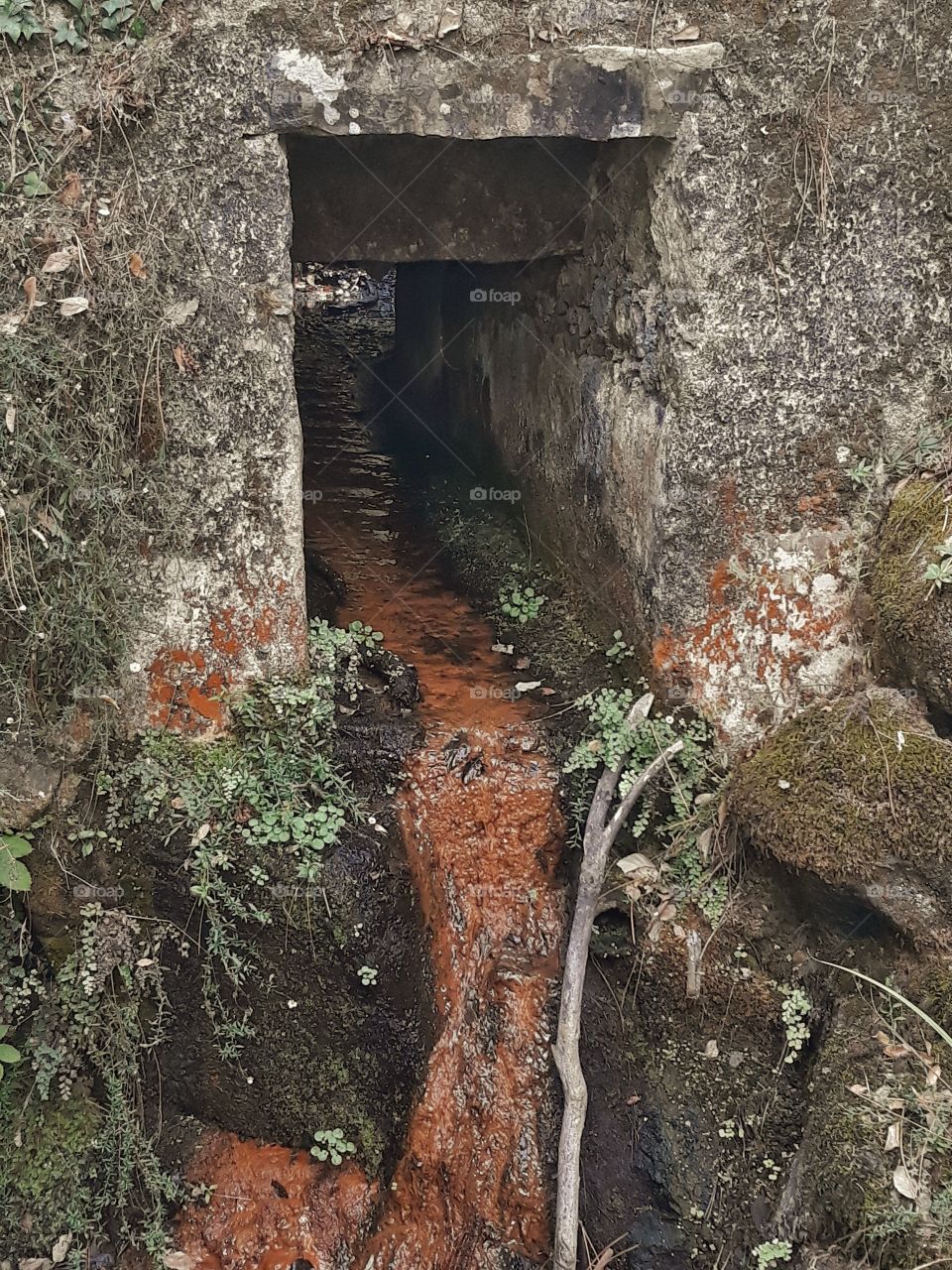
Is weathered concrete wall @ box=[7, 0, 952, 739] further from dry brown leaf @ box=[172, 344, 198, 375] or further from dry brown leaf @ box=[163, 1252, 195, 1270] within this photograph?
dry brown leaf @ box=[163, 1252, 195, 1270]

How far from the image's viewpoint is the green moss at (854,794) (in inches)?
120

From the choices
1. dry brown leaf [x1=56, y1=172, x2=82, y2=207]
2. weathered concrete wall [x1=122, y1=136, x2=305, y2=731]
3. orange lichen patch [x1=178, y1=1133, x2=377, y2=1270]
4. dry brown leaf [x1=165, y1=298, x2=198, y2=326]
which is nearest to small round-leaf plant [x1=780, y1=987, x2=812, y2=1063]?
orange lichen patch [x1=178, y1=1133, x2=377, y2=1270]

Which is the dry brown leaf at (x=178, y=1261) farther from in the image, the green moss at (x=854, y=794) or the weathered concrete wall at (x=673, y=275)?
the green moss at (x=854, y=794)

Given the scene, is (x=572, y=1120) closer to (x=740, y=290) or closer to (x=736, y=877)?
(x=736, y=877)

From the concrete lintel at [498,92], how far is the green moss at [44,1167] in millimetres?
3045

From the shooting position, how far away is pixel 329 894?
336 cm

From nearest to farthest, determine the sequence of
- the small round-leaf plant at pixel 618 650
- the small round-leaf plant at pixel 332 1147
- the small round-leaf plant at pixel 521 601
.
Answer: the small round-leaf plant at pixel 332 1147 → the small round-leaf plant at pixel 618 650 → the small round-leaf plant at pixel 521 601

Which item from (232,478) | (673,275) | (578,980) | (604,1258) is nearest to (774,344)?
(673,275)

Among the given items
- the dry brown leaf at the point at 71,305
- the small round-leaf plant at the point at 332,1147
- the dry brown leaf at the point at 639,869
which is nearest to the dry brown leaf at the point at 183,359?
the dry brown leaf at the point at 71,305

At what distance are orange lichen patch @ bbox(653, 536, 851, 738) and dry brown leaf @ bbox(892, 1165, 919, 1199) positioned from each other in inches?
54.2

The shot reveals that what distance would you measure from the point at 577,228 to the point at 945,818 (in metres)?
2.56

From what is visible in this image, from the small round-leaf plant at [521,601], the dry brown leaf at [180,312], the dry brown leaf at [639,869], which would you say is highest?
the dry brown leaf at [180,312]

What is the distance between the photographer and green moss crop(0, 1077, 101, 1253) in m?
3.31

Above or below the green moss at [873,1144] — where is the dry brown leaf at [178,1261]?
below
